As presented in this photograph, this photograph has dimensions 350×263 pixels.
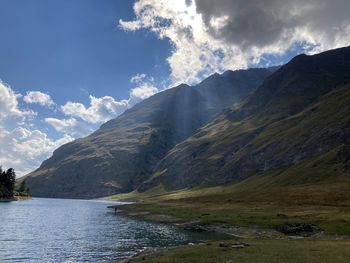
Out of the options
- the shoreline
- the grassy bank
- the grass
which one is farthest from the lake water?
the grass

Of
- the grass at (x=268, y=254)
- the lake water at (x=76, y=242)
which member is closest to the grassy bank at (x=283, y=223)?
the grass at (x=268, y=254)

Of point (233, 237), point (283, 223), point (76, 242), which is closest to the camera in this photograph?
point (76, 242)

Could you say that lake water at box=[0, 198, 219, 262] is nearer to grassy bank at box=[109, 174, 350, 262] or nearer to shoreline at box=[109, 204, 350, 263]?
shoreline at box=[109, 204, 350, 263]

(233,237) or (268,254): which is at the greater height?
(233,237)

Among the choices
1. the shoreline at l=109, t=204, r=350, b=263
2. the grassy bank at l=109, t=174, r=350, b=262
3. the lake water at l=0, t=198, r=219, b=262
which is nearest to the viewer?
the grassy bank at l=109, t=174, r=350, b=262

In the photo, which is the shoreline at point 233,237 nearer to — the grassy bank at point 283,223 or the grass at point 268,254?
the grassy bank at point 283,223

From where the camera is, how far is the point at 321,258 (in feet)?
155

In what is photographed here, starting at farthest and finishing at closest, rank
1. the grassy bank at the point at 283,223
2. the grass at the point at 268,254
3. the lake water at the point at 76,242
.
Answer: the lake water at the point at 76,242, the grassy bank at the point at 283,223, the grass at the point at 268,254

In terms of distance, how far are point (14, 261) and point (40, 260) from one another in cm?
366

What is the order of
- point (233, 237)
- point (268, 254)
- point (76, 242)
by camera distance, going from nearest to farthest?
point (268, 254), point (76, 242), point (233, 237)

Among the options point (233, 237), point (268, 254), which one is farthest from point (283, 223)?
point (268, 254)

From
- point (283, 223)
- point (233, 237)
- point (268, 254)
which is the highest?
point (283, 223)

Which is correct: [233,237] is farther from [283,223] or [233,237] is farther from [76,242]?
[76,242]

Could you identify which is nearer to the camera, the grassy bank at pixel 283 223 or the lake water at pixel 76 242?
the grassy bank at pixel 283 223
